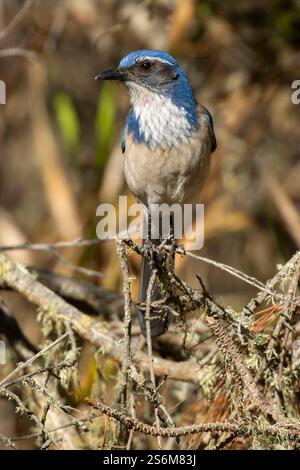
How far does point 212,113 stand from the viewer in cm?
666

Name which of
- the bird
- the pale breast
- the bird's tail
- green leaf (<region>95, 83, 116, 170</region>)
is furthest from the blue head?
green leaf (<region>95, 83, 116, 170</region>)

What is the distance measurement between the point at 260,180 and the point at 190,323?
3.60 meters

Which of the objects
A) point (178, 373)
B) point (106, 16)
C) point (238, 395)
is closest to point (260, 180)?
point (106, 16)

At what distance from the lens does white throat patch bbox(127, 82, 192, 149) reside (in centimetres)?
431

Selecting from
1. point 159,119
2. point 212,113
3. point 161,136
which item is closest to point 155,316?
point 161,136

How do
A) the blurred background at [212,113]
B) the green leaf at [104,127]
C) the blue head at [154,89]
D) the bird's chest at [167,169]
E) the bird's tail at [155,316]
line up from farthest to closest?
1. the blurred background at [212,113]
2. the green leaf at [104,127]
3. the blue head at [154,89]
4. the bird's chest at [167,169]
5. the bird's tail at [155,316]

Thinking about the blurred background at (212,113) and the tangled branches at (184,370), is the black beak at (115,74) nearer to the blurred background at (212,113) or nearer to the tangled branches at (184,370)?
the tangled branches at (184,370)

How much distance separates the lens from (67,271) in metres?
5.97

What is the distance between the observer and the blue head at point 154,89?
14.5 feet

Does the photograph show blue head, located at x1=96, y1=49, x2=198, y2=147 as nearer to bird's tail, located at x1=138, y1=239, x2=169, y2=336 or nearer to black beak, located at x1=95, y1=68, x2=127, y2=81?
black beak, located at x1=95, y1=68, x2=127, y2=81

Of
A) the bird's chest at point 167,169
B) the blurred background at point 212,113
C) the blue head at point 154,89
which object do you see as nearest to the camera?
the bird's chest at point 167,169

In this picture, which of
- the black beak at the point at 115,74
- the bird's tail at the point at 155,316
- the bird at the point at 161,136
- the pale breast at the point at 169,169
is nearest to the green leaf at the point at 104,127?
the bird at the point at 161,136

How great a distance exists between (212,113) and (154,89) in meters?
2.17

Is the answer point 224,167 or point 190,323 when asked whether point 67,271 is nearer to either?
point 224,167
